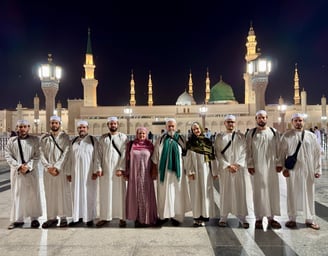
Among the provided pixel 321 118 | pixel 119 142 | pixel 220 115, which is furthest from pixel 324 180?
pixel 321 118

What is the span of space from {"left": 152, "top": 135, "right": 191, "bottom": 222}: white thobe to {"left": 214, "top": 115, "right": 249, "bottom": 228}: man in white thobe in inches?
17.8

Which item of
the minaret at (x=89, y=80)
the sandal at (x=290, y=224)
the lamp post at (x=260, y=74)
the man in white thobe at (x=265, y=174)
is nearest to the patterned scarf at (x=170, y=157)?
the man in white thobe at (x=265, y=174)

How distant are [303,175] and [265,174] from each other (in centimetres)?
43

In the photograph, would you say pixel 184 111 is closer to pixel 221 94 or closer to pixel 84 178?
pixel 221 94

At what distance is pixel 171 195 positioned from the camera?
3592 mm

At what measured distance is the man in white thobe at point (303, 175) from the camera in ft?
11.4

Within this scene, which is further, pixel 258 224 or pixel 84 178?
pixel 84 178

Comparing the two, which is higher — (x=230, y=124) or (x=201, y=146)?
(x=230, y=124)

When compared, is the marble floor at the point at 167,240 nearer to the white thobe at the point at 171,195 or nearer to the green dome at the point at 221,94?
the white thobe at the point at 171,195

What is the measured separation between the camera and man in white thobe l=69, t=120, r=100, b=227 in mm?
3574

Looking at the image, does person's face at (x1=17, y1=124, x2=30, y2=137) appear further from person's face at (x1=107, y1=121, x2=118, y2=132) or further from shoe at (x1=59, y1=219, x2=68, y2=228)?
shoe at (x1=59, y1=219, x2=68, y2=228)

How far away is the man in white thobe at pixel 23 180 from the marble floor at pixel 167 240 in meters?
0.16

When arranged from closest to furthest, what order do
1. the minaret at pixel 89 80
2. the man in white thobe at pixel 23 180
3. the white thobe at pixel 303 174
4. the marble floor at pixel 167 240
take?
the marble floor at pixel 167 240 → the white thobe at pixel 303 174 → the man in white thobe at pixel 23 180 → the minaret at pixel 89 80

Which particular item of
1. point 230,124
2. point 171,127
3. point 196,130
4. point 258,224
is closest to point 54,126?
point 171,127
